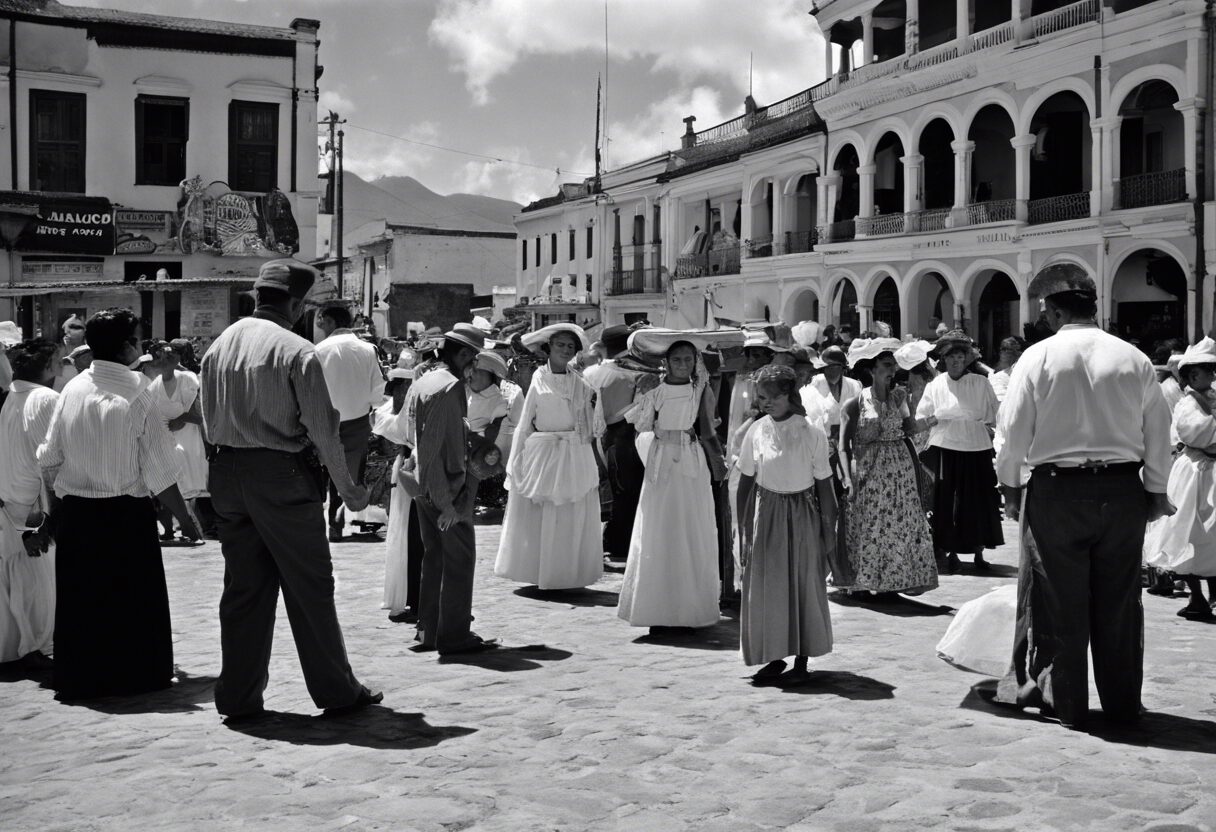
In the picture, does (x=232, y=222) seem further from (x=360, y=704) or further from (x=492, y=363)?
(x=360, y=704)

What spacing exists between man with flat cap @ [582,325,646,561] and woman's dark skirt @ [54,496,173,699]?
4615 mm

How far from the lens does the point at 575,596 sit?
9.52 meters

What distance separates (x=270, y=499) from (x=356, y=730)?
43.8 inches

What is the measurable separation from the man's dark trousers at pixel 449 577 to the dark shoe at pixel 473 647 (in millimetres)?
16

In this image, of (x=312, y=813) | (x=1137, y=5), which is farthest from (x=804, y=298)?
(x=312, y=813)

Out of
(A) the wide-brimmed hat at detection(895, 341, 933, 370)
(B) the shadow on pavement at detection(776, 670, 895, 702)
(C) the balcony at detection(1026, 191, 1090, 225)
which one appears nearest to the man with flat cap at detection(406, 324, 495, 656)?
(B) the shadow on pavement at detection(776, 670, 895, 702)

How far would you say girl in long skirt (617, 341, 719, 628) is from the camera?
26.1 feet

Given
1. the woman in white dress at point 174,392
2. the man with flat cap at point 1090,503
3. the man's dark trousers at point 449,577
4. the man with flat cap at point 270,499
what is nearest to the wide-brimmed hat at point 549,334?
the man's dark trousers at point 449,577

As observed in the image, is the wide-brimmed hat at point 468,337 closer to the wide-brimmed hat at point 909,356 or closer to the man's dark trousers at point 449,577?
the man's dark trousers at point 449,577

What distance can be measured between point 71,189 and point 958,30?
18755 mm

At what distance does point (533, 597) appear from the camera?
9.51 metres

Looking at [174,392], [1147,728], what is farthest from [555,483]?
[1147,728]

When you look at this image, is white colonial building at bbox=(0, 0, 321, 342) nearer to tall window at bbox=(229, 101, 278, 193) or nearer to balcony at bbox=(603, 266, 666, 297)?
tall window at bbox=(229, 101, 278, 193)

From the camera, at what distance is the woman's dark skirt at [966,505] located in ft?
35.2
